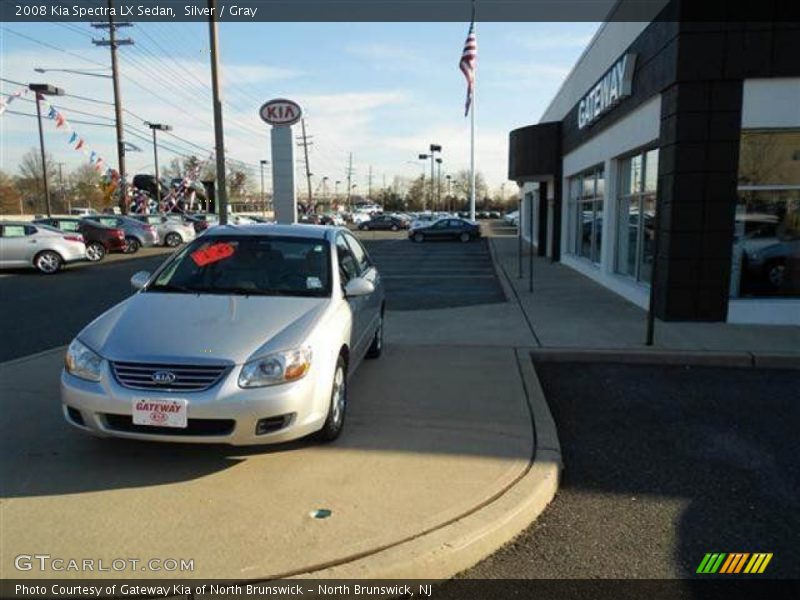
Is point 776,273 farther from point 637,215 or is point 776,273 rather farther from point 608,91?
point 608,91

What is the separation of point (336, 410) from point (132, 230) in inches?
1021

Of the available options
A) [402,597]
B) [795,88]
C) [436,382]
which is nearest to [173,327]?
[402,597]

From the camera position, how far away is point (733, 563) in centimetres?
322

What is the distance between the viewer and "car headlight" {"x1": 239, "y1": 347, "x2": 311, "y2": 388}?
3830 mm

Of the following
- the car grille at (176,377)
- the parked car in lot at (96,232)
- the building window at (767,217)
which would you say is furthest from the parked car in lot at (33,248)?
the building window at (767,217)

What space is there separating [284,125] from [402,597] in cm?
1116

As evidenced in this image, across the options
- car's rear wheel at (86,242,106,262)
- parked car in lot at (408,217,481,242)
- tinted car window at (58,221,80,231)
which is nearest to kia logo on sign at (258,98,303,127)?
car's rear wheel at (86,242,106,262)

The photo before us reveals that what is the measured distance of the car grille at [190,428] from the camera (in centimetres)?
375

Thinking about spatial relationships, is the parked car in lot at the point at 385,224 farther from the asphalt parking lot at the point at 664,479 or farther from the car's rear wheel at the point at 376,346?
the asphalt parking lot at the point at 664,479

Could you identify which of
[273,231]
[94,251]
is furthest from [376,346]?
[94,251]

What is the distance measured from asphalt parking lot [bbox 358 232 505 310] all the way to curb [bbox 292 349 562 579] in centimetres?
714

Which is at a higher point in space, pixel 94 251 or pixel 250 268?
pixel 250 268

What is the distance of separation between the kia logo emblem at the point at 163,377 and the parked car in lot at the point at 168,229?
2855cm

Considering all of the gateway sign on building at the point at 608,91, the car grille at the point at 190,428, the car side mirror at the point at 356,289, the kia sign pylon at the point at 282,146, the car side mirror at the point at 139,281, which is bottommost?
the car grille at the point at 190,428
